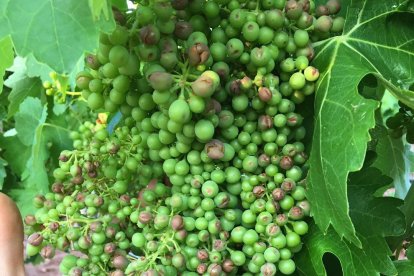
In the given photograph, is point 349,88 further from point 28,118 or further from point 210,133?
point 28,118

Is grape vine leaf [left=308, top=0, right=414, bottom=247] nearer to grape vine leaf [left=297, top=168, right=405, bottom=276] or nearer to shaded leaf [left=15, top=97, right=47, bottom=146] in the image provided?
grape vine leaf [left=297, top=168, right=405, bottom=276]

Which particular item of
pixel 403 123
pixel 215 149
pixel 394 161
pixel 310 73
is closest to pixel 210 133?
pixel 215 149

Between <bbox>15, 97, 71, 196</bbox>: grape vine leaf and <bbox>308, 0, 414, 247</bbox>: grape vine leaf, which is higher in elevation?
<bbox>308, 0, 414, 247</bbox>: grape vine leaf

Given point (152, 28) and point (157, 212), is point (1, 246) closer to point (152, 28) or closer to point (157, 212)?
point (157, 212)

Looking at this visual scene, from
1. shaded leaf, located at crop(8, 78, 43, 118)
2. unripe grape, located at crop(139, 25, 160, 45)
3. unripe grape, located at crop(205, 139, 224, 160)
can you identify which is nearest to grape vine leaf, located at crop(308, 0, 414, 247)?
unripe grape, located at crop(205, 139, 224, 160)

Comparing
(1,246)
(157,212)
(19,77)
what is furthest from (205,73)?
(19,77)

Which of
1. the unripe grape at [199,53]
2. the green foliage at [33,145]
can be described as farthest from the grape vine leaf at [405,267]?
the green foliage at [33,145]

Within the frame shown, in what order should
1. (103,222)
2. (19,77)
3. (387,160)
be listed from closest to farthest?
(103,222)
(387,160)
(19,77)
